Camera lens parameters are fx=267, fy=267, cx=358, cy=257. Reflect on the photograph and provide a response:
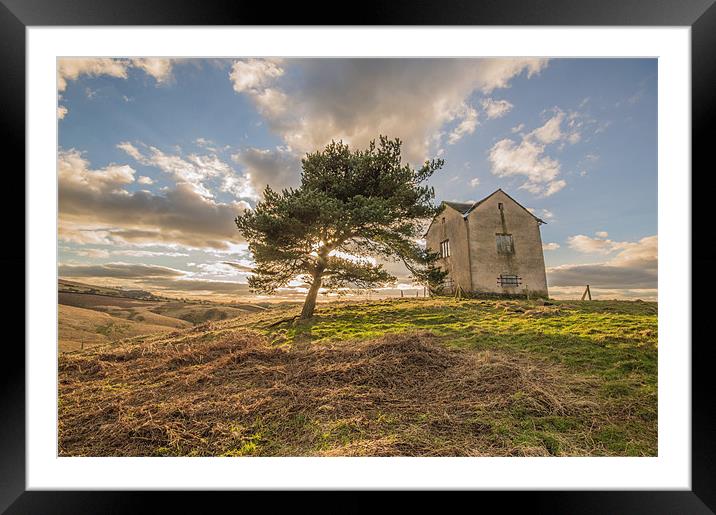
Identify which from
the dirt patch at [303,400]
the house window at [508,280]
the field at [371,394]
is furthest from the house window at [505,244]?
the dirt patch at [303,400]

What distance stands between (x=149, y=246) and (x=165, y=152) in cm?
167

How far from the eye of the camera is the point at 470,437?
2.43 m

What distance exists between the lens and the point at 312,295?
22.6 feet

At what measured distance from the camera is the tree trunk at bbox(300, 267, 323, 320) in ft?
22.4

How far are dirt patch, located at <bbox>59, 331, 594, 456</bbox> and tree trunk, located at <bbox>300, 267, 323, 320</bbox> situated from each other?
2.41 metres

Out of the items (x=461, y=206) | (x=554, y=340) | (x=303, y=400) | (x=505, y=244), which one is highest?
(x=461, y=206)

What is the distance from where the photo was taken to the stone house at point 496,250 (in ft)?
29.2

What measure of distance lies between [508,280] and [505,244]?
1.27 m

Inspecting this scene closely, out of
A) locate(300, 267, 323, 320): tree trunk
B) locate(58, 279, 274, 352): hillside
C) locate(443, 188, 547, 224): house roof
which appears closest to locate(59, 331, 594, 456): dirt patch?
locate(58, 279, 274, 352): hillside
